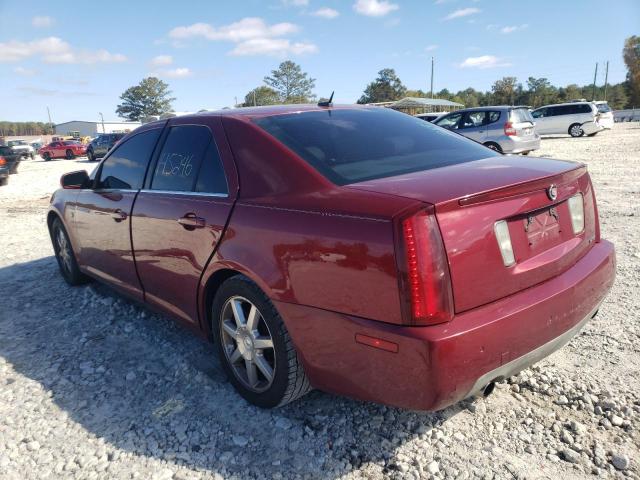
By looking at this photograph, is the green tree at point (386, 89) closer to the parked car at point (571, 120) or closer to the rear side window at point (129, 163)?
the parked car at point (571, 120)

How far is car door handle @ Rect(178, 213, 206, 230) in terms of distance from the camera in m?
2.77

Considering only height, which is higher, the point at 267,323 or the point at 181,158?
the point at 181,158

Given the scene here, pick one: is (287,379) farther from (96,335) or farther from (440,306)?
(96,335)

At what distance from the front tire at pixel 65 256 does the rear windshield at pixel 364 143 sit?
304 cm

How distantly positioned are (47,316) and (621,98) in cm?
9059

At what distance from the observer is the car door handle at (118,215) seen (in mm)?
3595

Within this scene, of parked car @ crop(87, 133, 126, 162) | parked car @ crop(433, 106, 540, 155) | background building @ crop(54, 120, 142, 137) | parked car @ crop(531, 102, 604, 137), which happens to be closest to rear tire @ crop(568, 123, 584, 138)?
parked car @ crop(531, 102, 604, 137)

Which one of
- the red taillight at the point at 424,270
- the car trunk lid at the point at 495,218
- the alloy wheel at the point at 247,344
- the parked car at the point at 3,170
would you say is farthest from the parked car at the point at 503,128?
the parked car at the point at 3,170

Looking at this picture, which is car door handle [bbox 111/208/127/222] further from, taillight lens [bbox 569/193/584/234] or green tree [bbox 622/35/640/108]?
green tree [bbox 622/35/640/108]

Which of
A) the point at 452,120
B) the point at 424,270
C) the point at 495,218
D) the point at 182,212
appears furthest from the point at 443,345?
the point at 452,120

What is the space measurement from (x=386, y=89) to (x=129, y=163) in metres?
93.9

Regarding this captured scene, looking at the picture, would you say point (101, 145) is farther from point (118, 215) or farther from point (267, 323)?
point (267, 323)

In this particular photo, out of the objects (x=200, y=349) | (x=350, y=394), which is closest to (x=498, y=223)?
(x=350, y=394)

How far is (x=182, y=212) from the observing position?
9.64ft
